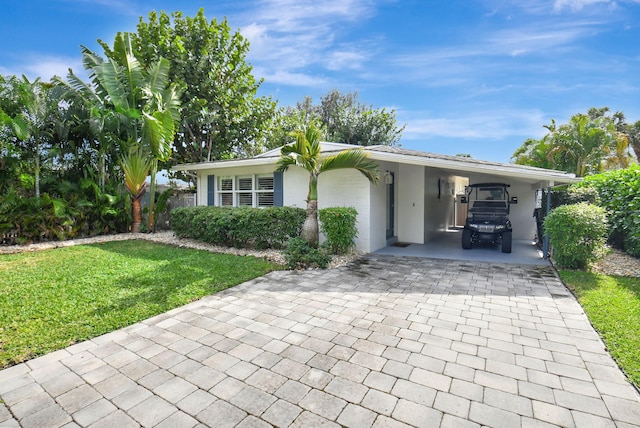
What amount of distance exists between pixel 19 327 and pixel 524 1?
10.8 m

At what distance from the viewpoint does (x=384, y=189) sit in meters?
9.69

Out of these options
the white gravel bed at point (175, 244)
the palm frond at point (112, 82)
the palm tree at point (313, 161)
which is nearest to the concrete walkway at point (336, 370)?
Result: the white gravel bed at point (175, 244)

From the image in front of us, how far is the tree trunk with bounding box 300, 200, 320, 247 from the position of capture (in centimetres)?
776

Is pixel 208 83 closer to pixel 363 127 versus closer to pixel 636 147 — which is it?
pixel 363 127

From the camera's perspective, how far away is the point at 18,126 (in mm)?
8844

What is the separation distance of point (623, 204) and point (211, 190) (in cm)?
1261

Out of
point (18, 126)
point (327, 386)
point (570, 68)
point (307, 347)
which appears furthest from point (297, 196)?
point (570, 68)

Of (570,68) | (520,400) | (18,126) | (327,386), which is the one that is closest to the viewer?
(520,400)

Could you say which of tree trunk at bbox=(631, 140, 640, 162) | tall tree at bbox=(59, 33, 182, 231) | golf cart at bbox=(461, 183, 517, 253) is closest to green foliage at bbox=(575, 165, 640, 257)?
golf cart at bbox=(461, 183, 517, 253)

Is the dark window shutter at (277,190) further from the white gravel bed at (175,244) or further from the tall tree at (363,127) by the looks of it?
the tall tree at (363,127)

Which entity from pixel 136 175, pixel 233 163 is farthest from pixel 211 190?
pixel 136 175

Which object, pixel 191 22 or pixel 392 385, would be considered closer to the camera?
pixel 392 385

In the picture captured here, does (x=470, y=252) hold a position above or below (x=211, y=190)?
below

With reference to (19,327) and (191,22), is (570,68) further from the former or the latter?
(191,22)
